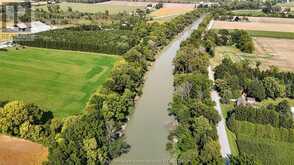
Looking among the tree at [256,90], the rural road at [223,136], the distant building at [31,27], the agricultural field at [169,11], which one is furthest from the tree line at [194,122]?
the agricultural field at [169,11]

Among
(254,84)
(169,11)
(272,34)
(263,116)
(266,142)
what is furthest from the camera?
(169,11)

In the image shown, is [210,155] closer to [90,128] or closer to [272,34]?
[90,128]

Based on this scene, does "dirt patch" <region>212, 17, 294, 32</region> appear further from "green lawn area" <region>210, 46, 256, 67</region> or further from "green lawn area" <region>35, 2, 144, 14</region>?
"green lawn area" <region>35, 2, 144, 14</region>

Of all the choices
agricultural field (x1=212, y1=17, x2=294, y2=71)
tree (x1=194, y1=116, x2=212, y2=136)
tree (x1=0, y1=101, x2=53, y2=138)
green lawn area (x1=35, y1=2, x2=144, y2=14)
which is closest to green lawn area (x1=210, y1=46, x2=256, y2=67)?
agricultural field (x1=212, y1=17, x2=294, y2=71)

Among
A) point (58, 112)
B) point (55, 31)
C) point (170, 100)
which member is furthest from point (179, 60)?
point (55, 31)

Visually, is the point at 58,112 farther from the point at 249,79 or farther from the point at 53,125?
the point at 249,79

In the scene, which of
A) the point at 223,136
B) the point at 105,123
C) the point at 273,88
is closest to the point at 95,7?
the point at 273,88

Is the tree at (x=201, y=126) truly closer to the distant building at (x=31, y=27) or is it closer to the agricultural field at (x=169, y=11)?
the distant building at (x=31, y=27)

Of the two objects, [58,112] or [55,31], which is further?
[55,31]
